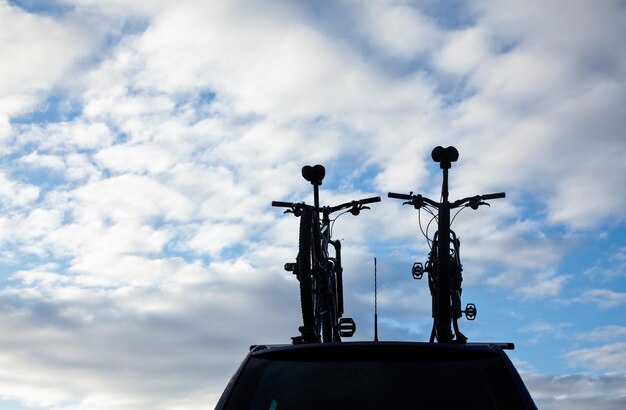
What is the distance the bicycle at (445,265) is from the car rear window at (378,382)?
875 centimetres

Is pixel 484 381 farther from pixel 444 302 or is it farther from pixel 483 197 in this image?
pixel 483 197

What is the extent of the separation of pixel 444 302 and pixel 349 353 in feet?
29.9

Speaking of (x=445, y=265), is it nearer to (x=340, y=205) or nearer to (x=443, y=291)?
(x=443, y=291)

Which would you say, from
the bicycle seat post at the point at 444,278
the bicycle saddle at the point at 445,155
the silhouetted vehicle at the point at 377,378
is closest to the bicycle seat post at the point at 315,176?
the bicycle saddle at the point at 445,155

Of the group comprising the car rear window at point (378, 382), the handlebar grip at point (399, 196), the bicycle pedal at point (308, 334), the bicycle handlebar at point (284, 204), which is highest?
the handlebar grip at point (399, 196)

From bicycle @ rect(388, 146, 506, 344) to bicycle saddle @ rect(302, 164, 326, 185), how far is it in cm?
114

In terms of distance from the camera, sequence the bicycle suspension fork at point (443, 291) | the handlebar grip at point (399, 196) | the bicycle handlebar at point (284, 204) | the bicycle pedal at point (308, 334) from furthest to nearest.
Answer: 1. the handlebar grip at point (399, 196)
2. the bicycle handlebar at point (284, 204)
3. the bicycle suspension fork at point (443, 291)
4. the bicycle pedal at point (308, 334)

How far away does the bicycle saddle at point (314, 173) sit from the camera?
14.7 m

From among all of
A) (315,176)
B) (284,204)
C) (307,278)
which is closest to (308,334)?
(307,278)

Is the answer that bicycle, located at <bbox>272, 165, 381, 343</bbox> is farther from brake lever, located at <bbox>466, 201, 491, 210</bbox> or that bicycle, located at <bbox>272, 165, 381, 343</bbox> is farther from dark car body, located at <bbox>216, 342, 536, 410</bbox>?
dark car body, located at <bbox>216, 342, 536, 410</bbox>

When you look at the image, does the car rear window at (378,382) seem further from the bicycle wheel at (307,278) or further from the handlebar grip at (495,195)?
the handlebar grip at (495,195)

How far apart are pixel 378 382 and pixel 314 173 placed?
10.9 meters

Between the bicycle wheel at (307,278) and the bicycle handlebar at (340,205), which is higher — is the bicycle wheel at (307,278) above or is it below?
below

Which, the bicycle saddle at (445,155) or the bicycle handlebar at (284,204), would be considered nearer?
the bicycle saddle at (445,155)
